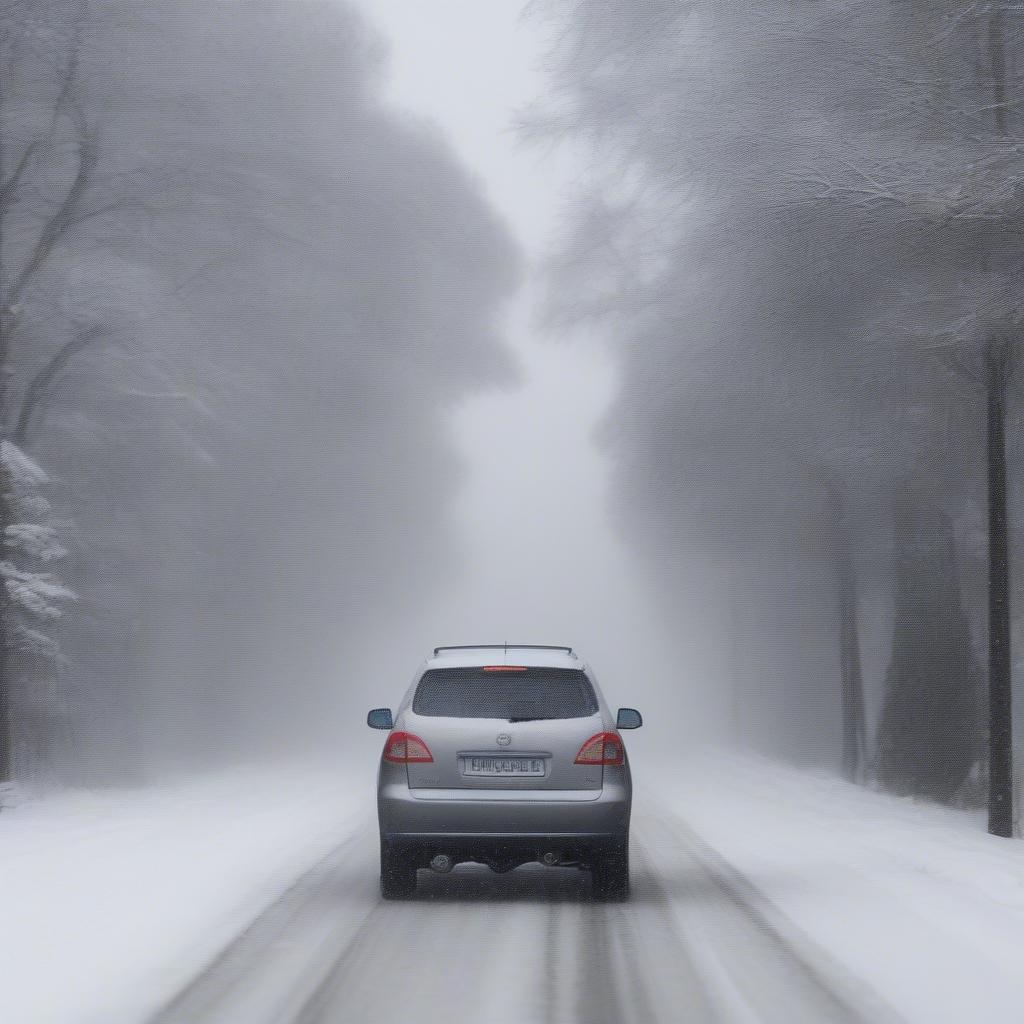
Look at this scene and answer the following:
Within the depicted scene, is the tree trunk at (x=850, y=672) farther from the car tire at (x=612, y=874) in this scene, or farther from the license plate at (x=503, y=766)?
the license plate at (x=503, y=766)

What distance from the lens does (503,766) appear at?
40.8ft

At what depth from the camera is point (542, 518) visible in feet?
319

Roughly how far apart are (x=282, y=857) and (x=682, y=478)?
60.1ft

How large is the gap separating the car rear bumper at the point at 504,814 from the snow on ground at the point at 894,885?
1.35 meters

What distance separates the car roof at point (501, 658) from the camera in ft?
42.3

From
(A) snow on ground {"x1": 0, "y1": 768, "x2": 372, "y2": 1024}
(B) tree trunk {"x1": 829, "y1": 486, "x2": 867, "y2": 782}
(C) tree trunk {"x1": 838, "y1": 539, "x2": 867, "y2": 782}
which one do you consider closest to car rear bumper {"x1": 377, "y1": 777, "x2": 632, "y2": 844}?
(A) snow on ground {"x1": 0, "y1": 768, "x2": 372, "y2": 1024}

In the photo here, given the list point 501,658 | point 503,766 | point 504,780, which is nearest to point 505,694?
point 501,658

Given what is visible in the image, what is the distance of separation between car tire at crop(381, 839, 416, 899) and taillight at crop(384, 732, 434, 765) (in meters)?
0.59

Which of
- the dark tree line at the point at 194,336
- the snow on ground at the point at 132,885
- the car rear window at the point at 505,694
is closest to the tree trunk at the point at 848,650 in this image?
the snow on ground at the point at 132,885

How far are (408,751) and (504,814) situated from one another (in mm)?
825

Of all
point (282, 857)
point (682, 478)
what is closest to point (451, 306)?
point (682, 478)

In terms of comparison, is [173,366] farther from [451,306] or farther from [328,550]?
[328,550]

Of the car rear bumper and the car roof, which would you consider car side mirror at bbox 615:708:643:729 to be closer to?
the car roof

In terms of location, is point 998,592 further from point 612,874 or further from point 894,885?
point 612,874
